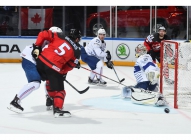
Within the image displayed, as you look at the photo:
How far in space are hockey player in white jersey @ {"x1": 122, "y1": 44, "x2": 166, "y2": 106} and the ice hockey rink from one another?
9cm

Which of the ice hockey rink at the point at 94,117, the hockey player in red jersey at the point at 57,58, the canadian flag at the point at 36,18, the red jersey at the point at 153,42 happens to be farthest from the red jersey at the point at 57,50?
the canadian flag at the point at 36,18

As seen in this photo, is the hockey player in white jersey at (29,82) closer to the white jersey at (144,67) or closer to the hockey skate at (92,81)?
the white jersey at (144,67)

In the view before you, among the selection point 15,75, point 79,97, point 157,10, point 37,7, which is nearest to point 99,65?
point 79,97

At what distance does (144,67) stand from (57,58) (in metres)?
1.35

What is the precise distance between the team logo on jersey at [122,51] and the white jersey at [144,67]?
14.5ft

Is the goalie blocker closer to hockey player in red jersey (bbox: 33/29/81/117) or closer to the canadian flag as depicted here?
hockey player in red jersey (bbox: 33/29/81/117)

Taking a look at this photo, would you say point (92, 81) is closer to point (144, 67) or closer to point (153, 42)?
point (153, 42)

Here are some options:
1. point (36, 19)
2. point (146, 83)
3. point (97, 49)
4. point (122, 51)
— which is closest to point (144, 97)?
point (146, 83)

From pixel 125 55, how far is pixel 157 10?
1.41m

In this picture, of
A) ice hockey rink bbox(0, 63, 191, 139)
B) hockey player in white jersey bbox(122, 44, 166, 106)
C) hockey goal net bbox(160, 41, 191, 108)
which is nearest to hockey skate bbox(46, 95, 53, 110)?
ice hockey rink bbox(0, 63, 191, 139)

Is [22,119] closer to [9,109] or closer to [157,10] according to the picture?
[9,109]

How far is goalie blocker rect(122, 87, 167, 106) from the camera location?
19.5 ft

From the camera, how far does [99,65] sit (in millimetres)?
7883

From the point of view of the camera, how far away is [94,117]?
17.4 ft
